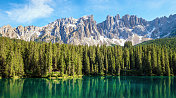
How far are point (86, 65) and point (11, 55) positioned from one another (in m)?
51.3

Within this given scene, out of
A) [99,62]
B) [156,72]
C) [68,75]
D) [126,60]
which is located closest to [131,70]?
[126,60]

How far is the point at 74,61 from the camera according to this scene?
335 ft

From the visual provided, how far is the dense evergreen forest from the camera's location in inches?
3583

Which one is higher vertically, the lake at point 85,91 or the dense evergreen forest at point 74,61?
the dense evergreen forest at point 74,61

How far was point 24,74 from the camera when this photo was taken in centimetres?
9225

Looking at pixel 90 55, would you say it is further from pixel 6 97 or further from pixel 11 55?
pixel 6 97

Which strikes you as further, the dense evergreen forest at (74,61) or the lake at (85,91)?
the dense evergreen forest at (74,61)

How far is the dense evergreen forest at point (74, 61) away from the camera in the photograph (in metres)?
91.0

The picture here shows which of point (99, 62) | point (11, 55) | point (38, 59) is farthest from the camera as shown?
point (99, 62)

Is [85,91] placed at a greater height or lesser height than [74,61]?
lesser

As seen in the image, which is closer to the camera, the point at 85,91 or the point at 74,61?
the point at 85,91

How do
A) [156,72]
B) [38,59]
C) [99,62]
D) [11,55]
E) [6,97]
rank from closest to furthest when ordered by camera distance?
1. [6,97]
2. [11,55]
3. [38,59]
4. [156,72]
5. [99,62]

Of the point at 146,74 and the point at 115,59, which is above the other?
the point at 115,59

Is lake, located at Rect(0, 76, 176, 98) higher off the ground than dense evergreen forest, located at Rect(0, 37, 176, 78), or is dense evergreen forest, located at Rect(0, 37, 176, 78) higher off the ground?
dense evergreen forest, located at Rect(0, 37, 176, 78)
